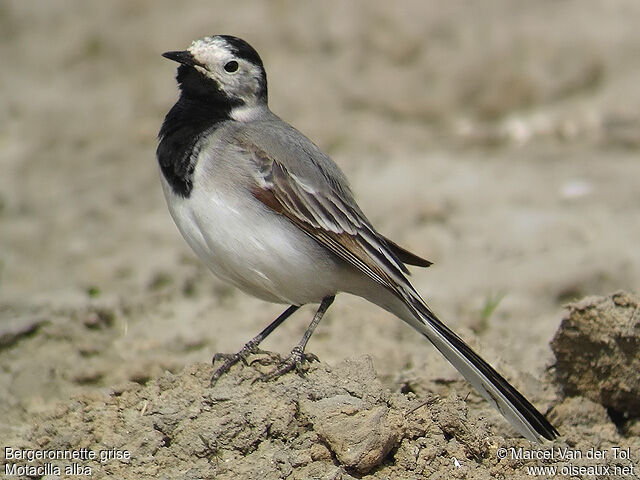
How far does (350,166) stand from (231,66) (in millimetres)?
4795

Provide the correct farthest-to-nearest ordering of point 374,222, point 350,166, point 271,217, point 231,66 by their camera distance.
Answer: point 350,166, point 374,222, point 231,66, point 271,217

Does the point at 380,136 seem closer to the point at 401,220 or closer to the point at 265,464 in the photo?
the point at 401,220

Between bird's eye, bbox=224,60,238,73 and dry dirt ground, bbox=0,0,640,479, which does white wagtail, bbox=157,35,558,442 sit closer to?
bird's eye, bbox=224,60,238,73

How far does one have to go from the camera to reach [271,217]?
6.05m

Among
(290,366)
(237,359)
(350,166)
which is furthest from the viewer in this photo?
(350,166)

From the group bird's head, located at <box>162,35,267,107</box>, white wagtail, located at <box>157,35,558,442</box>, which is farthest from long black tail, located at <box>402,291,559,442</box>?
bird's head, located at <box>162,35,267,107</box>

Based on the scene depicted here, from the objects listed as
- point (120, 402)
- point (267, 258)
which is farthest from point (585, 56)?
point (120, 402)

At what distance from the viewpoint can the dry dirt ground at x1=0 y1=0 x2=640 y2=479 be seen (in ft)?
17.6

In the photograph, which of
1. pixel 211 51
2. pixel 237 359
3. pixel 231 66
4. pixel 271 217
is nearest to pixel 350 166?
pixel 231 66

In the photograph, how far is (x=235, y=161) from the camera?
6121 millimetres

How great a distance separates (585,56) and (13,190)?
6.26 m

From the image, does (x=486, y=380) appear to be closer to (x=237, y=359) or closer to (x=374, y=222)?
(x=237, y=359)

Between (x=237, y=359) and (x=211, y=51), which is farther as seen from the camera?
(x=211, y=51)

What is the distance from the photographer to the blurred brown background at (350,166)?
817 cm
